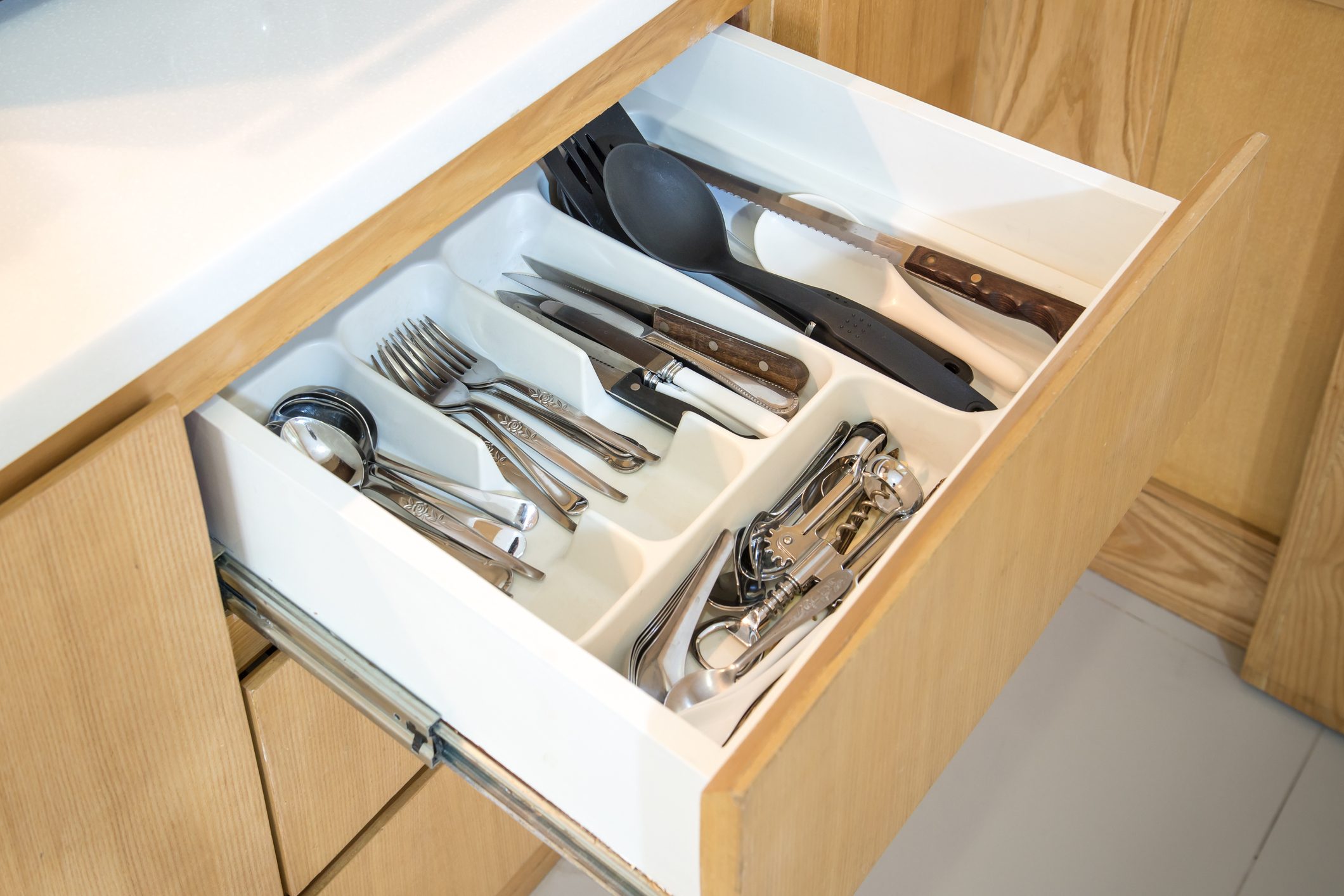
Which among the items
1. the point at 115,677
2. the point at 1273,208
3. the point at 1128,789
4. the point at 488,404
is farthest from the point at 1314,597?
the point at 115,677

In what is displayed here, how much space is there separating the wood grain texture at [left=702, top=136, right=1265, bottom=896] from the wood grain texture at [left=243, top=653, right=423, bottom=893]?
36cm

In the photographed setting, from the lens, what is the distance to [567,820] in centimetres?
56

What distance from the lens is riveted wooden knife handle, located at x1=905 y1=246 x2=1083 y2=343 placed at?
719mm

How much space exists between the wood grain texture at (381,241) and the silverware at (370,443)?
100mm

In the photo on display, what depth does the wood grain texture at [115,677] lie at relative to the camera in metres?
0.51

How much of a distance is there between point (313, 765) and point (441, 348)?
0.95 feet

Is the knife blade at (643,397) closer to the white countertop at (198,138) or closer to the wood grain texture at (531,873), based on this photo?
the white countertop at (198,138)

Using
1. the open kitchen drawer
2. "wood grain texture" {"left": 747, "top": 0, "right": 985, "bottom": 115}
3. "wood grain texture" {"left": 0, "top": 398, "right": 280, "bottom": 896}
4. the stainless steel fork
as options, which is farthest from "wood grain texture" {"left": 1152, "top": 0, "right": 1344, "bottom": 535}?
"wood grain texture" {"left": 0, "top": 398, "right": 280, "bottom": 896}

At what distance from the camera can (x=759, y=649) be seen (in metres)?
0.62

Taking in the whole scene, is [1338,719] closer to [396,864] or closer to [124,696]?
[396,864]

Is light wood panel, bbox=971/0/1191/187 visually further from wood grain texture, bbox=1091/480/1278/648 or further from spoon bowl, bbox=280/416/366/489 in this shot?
spoon bowl, bbox=280/416/366/489

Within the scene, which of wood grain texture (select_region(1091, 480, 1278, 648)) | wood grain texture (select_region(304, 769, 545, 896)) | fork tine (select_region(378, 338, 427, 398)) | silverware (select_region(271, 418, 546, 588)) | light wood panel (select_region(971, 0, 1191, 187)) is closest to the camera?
silverware (select_region(271, 418, 546, 588))

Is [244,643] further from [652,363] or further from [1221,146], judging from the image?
[1221,146]

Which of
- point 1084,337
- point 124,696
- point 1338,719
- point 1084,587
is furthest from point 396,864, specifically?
point 1338,719
